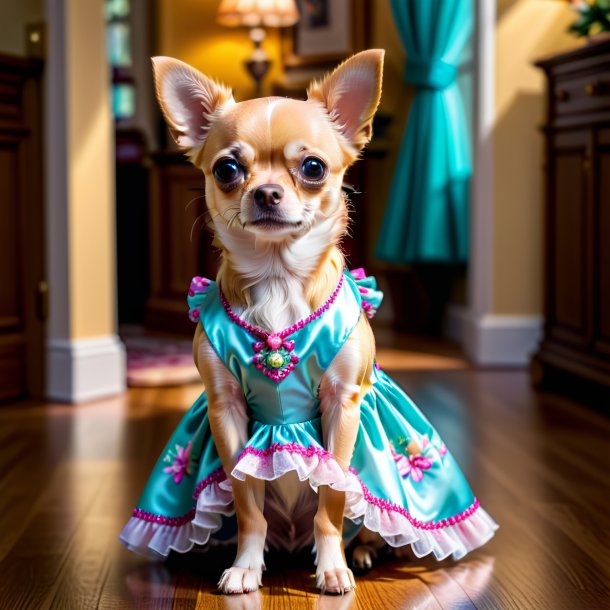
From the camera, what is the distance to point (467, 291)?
4945 millimetres

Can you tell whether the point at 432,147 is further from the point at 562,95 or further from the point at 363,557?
the point at 363,557

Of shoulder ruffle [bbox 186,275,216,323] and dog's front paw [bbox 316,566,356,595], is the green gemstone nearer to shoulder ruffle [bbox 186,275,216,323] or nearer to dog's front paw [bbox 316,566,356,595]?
shoulder ruffle [bbox 186,275,216,323]

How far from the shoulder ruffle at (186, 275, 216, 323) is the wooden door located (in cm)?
187

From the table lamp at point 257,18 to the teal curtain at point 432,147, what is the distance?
25.8 inches

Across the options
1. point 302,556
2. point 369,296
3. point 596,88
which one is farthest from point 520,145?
point 302,556

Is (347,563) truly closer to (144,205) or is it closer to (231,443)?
(231,443)

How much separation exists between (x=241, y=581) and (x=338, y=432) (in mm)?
274

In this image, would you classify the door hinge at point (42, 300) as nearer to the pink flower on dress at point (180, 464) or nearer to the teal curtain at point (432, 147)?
the pink flower on dress at point (180, 464)

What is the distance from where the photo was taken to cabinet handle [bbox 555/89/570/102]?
3.58 meters

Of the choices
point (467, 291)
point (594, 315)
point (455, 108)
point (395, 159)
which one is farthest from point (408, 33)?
point (594, 315)

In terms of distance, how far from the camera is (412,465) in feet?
6.01

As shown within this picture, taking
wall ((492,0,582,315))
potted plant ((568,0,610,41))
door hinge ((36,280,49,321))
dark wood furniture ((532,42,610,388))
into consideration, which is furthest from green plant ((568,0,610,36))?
door hinge ((36,280,49,321))

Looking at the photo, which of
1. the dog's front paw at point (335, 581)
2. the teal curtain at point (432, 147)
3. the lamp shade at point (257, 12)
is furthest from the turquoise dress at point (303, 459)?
the lamp shade at point (257, 12)

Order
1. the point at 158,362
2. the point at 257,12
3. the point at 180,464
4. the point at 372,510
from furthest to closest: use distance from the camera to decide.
A: the point at 257,12 < the point at 158,362 < the point at 180,464 < the point at 372,510
